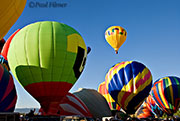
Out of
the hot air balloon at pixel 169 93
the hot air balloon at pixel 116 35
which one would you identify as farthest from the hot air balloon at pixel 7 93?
the hot air balloon at pixel 169 93

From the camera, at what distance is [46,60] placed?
45.6 ft

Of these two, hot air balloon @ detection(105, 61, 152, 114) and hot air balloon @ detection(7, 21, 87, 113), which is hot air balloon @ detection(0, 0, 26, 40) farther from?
hot air balloon @ detection(105, 61, 152, 114)

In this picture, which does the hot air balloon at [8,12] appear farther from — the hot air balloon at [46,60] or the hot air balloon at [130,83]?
the hot air balloon at [130,83]

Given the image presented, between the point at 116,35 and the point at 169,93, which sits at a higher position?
the point at 116,35

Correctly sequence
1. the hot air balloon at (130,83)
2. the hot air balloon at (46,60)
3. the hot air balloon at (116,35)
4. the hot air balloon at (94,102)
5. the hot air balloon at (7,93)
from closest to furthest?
1. the hot air balloon at (7,93)
2. the hot air balloon at (46,60)
3. the hot air balloon at (130,83)
4. the hot air balloon at (94,102)
5. the hot air balloon at (116,35)

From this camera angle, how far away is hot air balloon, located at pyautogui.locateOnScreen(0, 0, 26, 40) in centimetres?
582

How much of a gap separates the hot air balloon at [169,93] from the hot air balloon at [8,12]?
20.0 meters

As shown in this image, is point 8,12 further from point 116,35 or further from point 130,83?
point 116,35

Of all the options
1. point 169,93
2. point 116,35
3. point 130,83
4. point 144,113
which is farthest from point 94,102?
point 144,113

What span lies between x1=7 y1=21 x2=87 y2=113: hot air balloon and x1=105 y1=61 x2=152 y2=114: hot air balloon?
652cm

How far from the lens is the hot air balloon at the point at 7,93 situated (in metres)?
12.6

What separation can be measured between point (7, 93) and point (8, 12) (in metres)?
7.95

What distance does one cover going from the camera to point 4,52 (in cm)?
1689

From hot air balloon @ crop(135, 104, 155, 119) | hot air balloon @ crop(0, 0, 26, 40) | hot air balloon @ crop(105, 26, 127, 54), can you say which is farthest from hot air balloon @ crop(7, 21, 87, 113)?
hot air balloon @ crop(135, 104, 155, 119)
